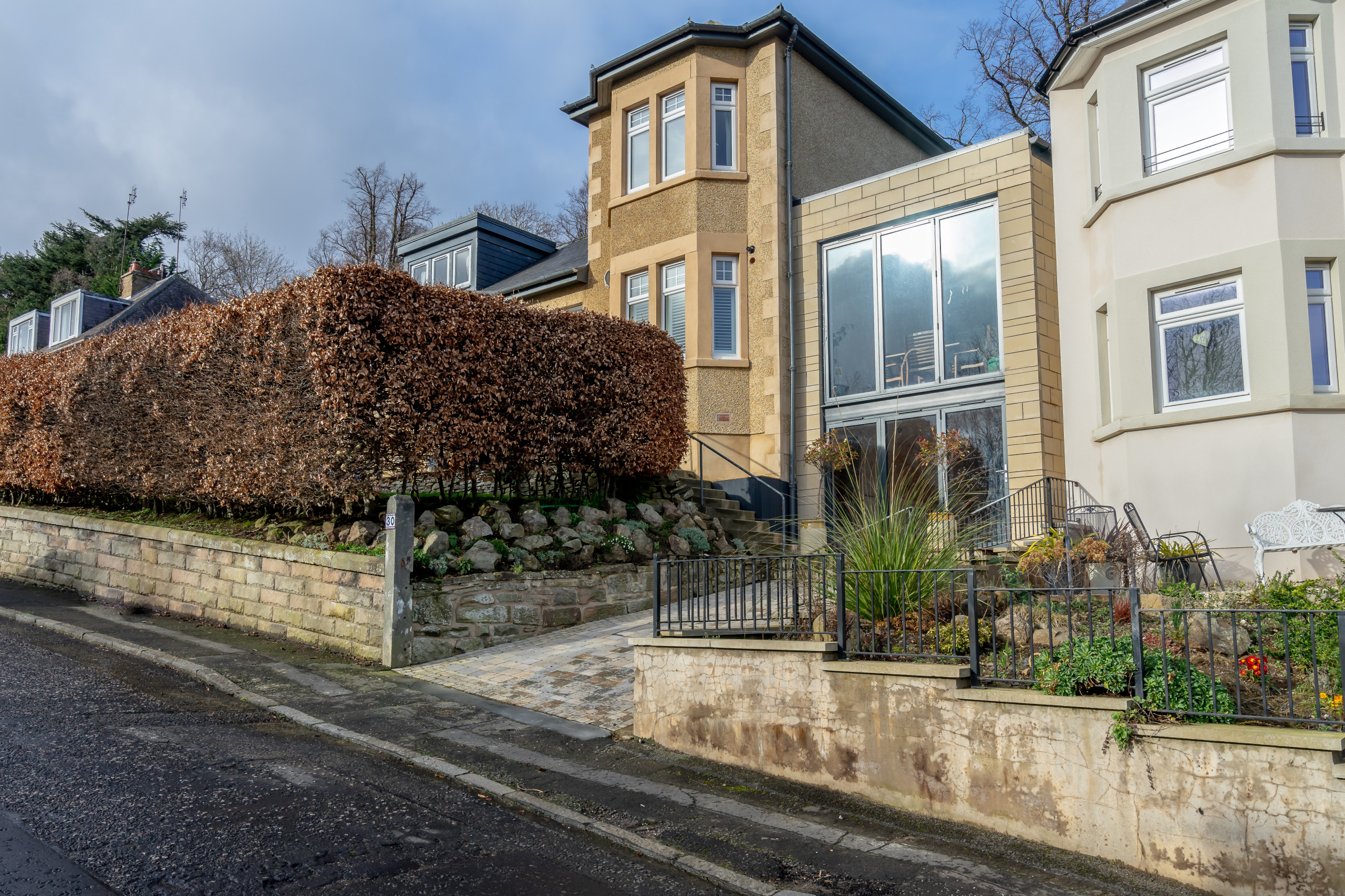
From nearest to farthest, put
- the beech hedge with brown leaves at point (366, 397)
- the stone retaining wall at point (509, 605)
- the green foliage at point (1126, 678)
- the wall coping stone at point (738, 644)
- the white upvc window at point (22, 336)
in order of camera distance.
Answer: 1. the green foliage at point (1126, 678)
2. the wall coping stone at point (738, 644)
3. the stone retaining wall at point (509, 605)
4. the beech hedge with brown leaves at point (366, 397)
5. the white upvc window at point (22, 336)

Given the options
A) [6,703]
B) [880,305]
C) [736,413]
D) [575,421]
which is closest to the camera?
[6,703]

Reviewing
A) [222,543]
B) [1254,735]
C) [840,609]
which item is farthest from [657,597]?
[222,543]

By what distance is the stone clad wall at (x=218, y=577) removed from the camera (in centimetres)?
997

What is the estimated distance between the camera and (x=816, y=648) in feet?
20.9

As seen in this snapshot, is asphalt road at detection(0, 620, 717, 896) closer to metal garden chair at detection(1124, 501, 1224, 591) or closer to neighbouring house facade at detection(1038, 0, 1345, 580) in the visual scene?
metal garden chair at detection(1124, 501, 1224, 591)

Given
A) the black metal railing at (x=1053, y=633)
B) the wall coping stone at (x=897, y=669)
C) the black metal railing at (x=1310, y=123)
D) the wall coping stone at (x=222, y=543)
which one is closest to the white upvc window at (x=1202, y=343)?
the black metal railing at (x=1310, y=123)

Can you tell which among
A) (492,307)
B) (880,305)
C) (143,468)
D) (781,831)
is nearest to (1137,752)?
(781,831)

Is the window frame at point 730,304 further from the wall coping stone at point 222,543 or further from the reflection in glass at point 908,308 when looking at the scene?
the wall coping stone at point 222,543

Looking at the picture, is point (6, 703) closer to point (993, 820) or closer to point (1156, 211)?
point (993, 820)

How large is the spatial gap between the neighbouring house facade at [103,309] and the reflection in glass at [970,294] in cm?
2429

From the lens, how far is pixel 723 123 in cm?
1652

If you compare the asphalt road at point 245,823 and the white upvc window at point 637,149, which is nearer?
the asphalt road at point 245,823

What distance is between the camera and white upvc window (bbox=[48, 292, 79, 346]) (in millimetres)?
30047

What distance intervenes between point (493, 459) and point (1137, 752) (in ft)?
27.2
